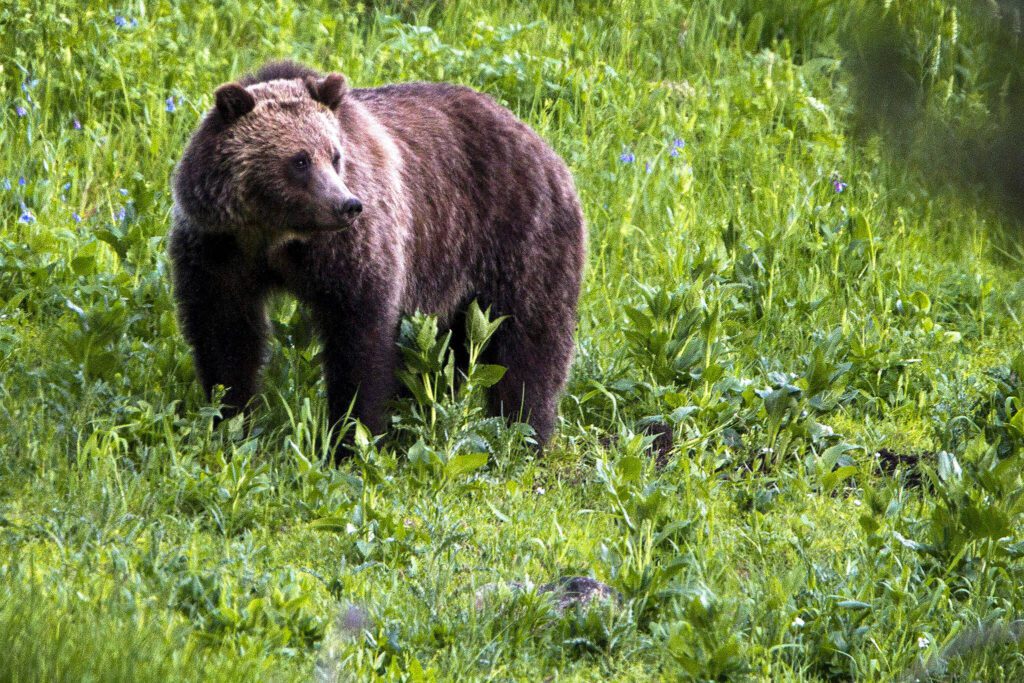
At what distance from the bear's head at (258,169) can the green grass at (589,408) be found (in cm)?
70

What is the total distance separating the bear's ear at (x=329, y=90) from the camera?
453 cm

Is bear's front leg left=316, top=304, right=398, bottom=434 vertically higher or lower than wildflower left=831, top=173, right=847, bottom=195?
lower

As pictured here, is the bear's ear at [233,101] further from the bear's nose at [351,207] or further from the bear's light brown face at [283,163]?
the bear's nose at [351,207]

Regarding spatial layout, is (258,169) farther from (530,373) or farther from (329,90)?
(530,373)

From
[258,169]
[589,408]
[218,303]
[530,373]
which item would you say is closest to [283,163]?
[258,169]

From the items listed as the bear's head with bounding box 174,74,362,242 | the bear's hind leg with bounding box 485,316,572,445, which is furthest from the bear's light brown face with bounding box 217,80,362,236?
the bear's hind leg with bounding box 485,316,572,445

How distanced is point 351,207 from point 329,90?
1.90 feet

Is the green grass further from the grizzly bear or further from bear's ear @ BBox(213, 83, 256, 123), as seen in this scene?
bear's ear @ BBox(213, 83, 256, 123)

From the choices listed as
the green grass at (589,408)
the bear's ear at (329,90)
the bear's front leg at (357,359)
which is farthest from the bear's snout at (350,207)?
the green grass at (589,408)

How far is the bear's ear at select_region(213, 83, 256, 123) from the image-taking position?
437 centimetres

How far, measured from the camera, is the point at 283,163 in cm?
443

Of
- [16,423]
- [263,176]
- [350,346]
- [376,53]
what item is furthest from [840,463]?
[376,53]

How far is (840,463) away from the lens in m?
4.84

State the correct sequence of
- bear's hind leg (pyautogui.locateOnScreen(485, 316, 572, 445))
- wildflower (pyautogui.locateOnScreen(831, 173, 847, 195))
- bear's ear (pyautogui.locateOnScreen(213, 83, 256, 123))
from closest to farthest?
bear's ear (pyautogui.locateOnScreen(213, 83, 256, 123)) < bear's hind leg (pyautogui.locateOnScreen(485, 316, 572, 445)) < wildflower (pyautogui.locateOnScreen(831, 173, 847, 195))
